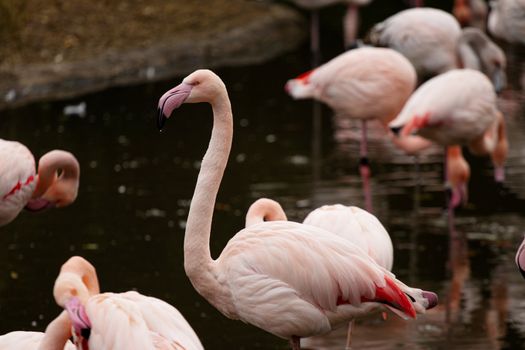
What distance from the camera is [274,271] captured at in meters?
4.49

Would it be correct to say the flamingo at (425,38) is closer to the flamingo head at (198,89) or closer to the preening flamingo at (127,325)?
the flamingo head at (198,89)

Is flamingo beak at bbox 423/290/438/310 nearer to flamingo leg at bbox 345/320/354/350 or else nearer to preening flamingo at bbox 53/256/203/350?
flamingo leg at bbox 345/320/354/350

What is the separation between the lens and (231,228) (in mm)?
7363

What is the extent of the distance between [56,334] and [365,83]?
14.2 ft

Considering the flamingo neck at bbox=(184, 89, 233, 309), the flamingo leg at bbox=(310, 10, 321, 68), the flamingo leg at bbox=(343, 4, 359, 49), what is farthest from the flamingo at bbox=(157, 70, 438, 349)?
the flamingo leg at bbox=(343, 4, 359, 49)

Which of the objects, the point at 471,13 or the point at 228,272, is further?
the point at 471,13

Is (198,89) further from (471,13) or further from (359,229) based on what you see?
(471,13)

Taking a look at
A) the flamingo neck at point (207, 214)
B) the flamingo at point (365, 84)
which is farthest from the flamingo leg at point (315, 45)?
the flamingo neck at point (207, 214)

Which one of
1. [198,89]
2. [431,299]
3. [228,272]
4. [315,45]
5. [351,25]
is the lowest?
[315,45]

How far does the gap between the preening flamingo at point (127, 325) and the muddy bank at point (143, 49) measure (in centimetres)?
677

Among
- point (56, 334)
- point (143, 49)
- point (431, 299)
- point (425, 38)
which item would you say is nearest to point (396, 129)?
point (431, 299)

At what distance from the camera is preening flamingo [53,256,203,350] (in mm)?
3631

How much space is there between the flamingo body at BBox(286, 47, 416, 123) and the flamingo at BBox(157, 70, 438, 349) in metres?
3.32

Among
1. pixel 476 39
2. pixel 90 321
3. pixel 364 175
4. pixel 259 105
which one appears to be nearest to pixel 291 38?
pixel 259 105
